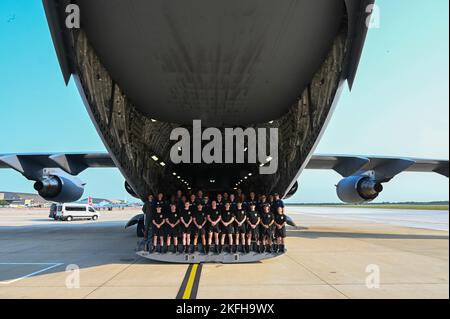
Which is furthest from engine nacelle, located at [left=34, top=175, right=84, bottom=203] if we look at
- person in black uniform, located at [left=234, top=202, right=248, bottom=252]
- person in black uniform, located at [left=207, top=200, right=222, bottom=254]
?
person in black uniform, located at [left=234, top=202, right=248, bottom=252]

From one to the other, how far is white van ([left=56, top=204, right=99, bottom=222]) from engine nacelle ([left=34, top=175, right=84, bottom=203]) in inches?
609

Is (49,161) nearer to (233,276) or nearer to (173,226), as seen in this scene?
(173,226)

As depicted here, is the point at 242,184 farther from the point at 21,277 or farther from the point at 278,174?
the point at 21,277

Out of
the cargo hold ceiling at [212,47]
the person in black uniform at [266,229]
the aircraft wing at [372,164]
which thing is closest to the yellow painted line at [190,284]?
the person in black uniform at [266,229]

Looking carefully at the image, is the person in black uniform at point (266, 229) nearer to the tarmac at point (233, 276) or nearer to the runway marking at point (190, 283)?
the tarmac at point (233, 276)

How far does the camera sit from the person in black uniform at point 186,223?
25.7 feet

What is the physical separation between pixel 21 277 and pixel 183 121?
553 cm

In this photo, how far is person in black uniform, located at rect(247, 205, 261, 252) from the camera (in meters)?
8.03

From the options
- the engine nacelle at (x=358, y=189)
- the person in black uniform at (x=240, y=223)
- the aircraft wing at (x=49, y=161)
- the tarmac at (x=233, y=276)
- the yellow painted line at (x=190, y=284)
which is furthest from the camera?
the engine nacelle at (x=358, y=189)

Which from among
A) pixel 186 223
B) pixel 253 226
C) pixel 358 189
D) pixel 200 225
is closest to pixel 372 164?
pixel 358 189

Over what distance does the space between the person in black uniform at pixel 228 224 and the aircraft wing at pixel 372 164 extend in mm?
7816
